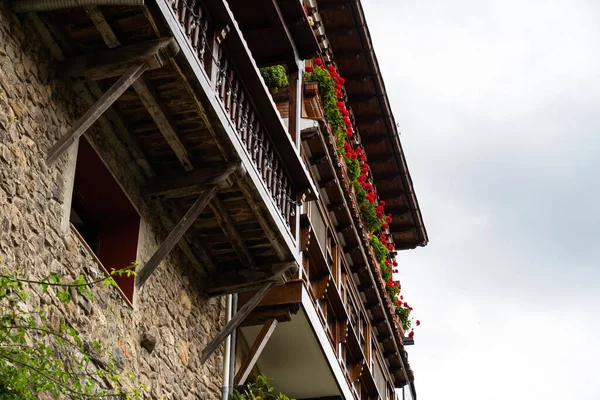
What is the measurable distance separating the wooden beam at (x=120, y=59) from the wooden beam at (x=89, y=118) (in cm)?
14

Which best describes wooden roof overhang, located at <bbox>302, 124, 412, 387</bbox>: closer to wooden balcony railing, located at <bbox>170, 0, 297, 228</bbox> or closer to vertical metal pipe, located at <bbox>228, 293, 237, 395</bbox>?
wooden balcony railing, located at <bbox>170, 0, 297, 228</bbox>

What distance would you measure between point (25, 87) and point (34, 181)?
27.5 inches

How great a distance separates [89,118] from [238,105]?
234 centimetres

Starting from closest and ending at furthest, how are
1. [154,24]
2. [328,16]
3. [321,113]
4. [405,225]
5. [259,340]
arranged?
[154,24]
[259,340]
[321,113]
[328,16]
[405,225]

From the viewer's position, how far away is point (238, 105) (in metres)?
10.3

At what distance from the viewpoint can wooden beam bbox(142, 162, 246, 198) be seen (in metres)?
9.75

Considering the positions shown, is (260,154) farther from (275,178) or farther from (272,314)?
(272,314)

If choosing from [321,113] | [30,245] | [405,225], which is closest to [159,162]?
[30,245]

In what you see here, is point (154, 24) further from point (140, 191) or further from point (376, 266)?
point (376, 266)

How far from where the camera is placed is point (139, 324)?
9.51 m

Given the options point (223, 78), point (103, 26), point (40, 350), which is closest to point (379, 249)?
point (223, 78)

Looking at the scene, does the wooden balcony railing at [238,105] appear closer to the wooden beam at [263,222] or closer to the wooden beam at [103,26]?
the wooden beam at [263,222]

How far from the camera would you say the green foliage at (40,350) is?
700cm

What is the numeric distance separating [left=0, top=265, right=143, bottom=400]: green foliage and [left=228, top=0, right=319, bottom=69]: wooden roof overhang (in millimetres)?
4266
